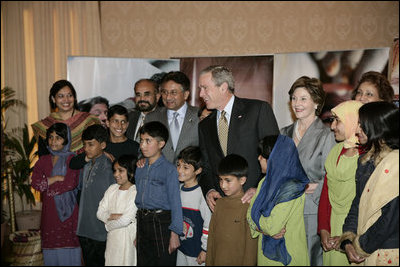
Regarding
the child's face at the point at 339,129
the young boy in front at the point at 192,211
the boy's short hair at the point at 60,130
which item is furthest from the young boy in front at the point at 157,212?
the child's face at the point at 339,129

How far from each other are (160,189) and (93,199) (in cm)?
69

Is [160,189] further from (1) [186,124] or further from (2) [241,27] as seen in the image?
(2) [241,27]

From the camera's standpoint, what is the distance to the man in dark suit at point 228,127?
9.93 ft

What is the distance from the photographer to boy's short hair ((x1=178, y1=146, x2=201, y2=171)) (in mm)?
3234

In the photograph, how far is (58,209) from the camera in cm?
355

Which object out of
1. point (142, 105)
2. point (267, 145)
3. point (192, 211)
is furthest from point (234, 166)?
point (142, 105)

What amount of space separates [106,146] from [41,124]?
79cm

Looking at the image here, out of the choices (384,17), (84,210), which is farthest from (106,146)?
(384,17)

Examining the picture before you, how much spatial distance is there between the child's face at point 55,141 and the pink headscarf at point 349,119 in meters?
2.33

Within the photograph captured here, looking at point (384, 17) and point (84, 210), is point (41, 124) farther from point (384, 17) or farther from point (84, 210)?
point (384, 17)

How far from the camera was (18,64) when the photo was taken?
20.7 feet

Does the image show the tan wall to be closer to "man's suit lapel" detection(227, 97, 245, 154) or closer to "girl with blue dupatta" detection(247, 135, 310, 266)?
"man's suit lapel" detection(227, 97, 245, 154)

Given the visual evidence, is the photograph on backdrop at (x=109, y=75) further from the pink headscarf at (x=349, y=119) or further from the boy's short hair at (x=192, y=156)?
the pink headscarf at (x=349, y=119)

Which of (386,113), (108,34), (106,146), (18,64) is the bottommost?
(106,146)
